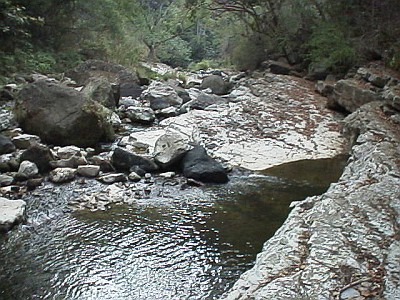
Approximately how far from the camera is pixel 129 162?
6969 mm

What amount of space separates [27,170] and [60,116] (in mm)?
1767

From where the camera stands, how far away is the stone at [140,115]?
33.0ft

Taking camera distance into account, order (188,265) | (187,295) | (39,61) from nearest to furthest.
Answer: (187,295)
(188,265)
(39,61)

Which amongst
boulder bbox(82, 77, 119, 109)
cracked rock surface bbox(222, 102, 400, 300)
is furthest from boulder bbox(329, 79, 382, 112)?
cracked rock surface bbox(222, 102, 400, 300)

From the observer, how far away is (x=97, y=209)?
5531mm

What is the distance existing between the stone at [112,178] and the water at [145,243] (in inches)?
10.4

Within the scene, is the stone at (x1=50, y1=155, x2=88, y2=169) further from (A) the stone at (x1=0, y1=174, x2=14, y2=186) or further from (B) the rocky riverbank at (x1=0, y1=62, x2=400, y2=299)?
(A) the stone at (x1=0, y1=174, x2=14, y2=186)

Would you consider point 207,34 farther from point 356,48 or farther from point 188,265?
point 188,265

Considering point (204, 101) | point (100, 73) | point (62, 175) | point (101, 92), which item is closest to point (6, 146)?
point (62, 175)

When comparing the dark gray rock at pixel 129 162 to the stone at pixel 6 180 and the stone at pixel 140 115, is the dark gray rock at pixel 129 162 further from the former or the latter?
the stone at pixel 140 115

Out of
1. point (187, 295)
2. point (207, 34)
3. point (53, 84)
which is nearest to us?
point (187, 295)

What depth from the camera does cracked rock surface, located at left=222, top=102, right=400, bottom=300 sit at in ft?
9.32

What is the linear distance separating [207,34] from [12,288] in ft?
119

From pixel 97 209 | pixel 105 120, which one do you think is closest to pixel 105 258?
pixel 97 209
